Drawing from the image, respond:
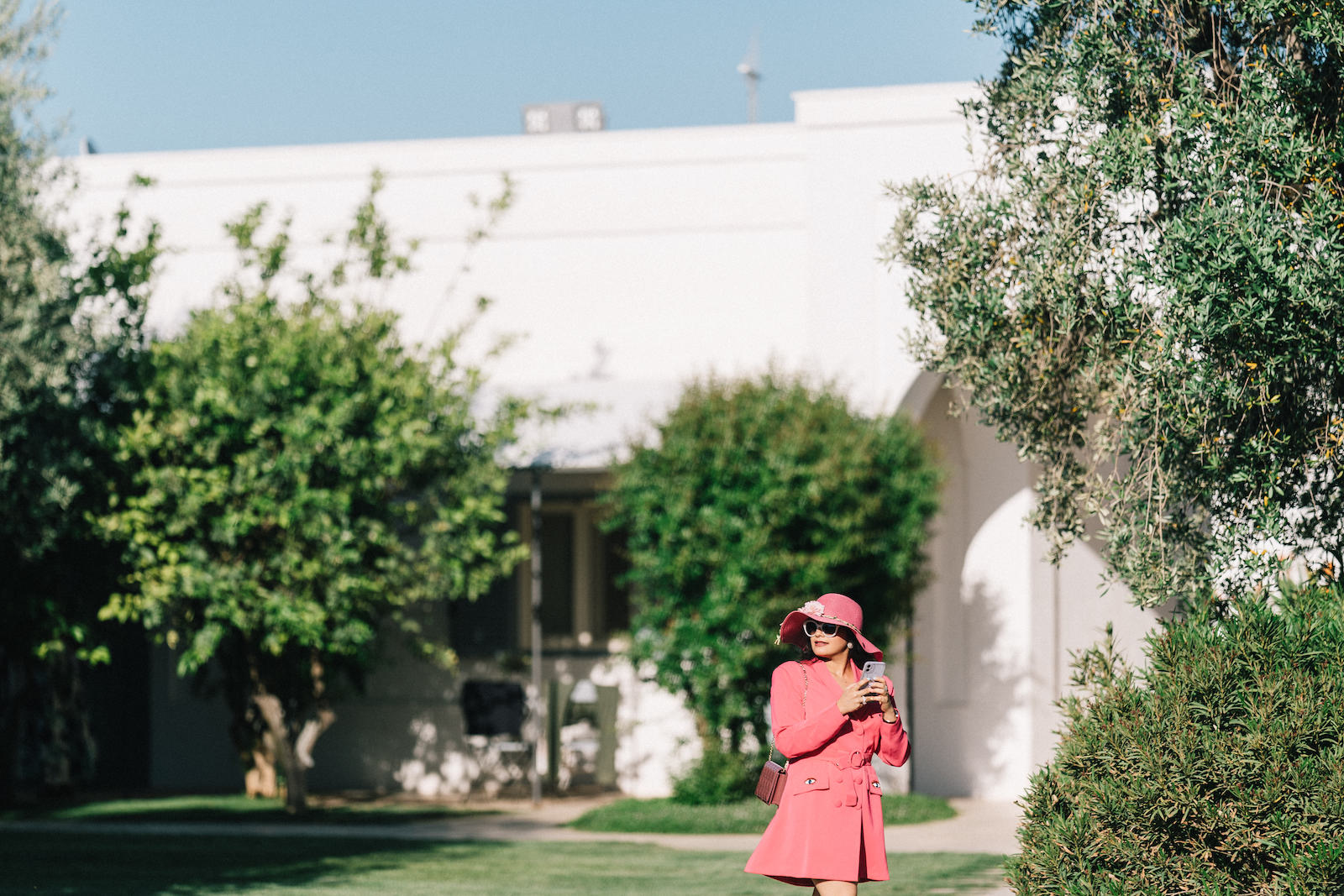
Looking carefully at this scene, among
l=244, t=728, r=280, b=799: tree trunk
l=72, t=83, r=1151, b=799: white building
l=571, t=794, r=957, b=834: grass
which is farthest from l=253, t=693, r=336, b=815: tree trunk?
l=571, t=794, r=957, b=834: grass

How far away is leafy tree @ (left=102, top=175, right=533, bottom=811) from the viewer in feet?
39.7

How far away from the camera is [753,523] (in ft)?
40.9

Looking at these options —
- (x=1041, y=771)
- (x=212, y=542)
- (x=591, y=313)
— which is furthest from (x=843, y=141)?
(x=1041, y=771)

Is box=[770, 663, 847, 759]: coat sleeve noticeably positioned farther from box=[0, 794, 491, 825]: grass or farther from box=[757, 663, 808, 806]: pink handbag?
box=[0, 794, 491, 825]: grass

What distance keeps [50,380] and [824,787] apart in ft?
23.7

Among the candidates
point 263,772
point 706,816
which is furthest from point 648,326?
point 263,772

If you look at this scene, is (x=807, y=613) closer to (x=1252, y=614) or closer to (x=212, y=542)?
(x=1252, y=614)

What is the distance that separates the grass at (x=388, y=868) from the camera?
9.66 meters

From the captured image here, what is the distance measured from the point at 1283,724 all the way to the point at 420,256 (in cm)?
1153

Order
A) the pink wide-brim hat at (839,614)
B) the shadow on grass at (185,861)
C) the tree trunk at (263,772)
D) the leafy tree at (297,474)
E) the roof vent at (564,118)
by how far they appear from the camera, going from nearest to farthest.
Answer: the pink wide-brim hat at (839,614), the shadow on grass at (185,861), the leafy tree at (297,474), the tree trunk at (263,772), the roof vent at (564,118)

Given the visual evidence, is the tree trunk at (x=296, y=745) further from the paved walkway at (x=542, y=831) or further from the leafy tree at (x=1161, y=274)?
the leafy tree at (x=1161, y=274)

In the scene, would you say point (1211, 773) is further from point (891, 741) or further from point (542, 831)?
point (542, 831)

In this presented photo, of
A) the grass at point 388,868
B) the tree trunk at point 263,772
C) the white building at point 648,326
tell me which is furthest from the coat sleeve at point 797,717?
the tree trunk at point 263,772

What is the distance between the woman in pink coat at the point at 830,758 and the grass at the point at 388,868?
13.2 feet
